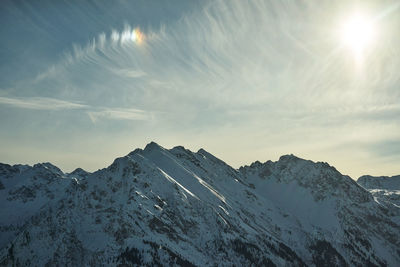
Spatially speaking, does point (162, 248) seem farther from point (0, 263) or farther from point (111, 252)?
point (0, 263)

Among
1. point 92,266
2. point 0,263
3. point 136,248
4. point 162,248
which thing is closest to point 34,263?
point 0,263

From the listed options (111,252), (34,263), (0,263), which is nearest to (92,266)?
(111,252)

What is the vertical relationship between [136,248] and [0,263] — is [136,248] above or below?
above

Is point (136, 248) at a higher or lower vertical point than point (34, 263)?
higher

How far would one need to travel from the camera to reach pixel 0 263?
198 metres

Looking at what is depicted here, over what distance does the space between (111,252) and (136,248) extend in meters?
15.1

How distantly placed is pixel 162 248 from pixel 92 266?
137 ft

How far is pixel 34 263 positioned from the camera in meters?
200

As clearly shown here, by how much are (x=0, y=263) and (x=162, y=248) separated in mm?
98754

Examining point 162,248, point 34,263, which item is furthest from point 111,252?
point 34,263

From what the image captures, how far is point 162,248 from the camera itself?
7825 inches

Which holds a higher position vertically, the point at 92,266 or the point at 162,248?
the point at 162,248

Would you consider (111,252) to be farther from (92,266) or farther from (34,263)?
(34,263)

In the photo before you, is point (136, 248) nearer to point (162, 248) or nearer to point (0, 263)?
point (162, 248)
